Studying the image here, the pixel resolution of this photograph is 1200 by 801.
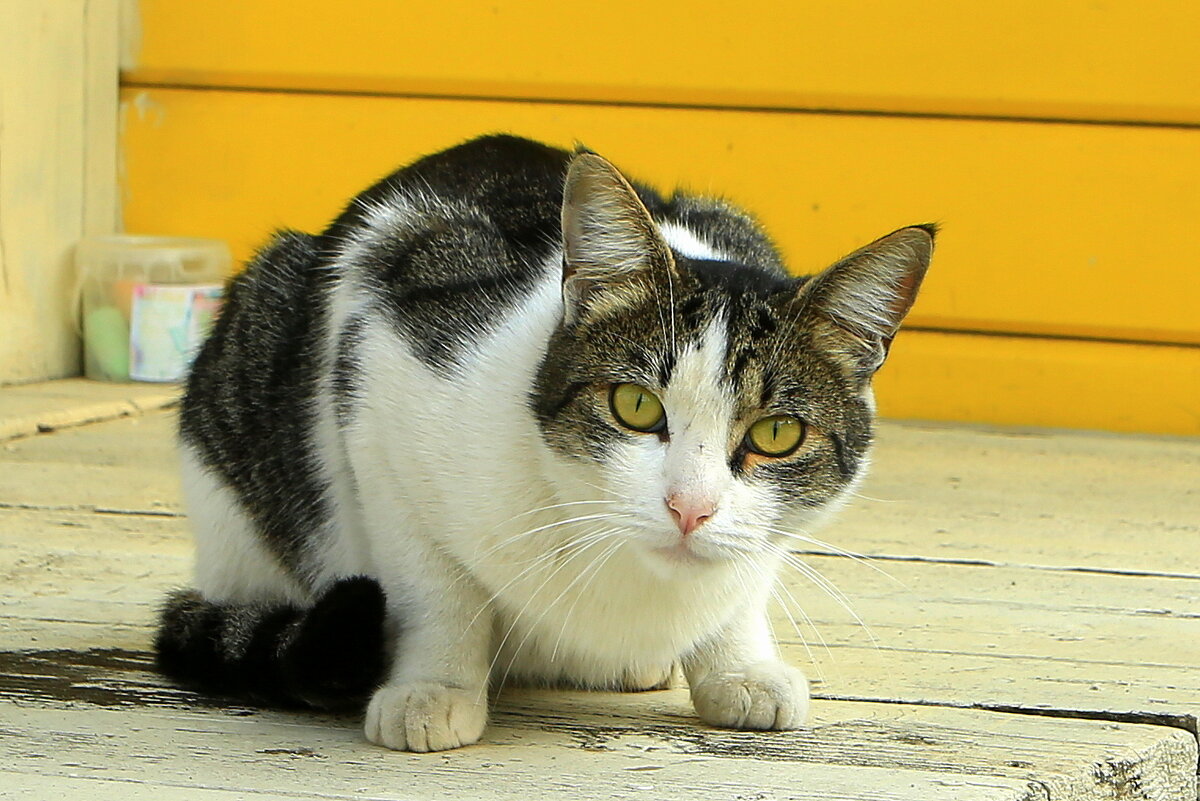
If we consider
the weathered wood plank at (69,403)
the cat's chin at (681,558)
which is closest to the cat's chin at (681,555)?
the cat's chin at (681,558)

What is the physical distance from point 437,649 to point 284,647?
0.49ft

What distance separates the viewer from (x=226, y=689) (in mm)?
1525

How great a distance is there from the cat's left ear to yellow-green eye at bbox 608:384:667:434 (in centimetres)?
19

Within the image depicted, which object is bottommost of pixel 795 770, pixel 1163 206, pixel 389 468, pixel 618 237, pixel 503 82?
pixel 795 770

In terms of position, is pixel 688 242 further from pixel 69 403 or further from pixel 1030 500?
pixel 69 403

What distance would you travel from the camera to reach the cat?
1.34 m

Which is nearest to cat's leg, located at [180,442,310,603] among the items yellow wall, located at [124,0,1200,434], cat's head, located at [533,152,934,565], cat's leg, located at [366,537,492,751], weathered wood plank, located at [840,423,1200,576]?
cat's leg, located at [366,537,492,751]

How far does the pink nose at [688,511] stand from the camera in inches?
49.4

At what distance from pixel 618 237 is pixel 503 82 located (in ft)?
7.31

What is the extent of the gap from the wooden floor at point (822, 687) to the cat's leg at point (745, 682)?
1.0 inches

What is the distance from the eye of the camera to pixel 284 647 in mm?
1438

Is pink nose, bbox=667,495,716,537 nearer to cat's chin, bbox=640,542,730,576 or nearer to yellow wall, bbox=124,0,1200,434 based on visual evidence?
cat's chin, bbox=640,542,730,576

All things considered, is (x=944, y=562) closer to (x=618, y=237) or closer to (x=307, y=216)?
(x=618, y=237)

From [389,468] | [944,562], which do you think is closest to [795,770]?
[389,468]
